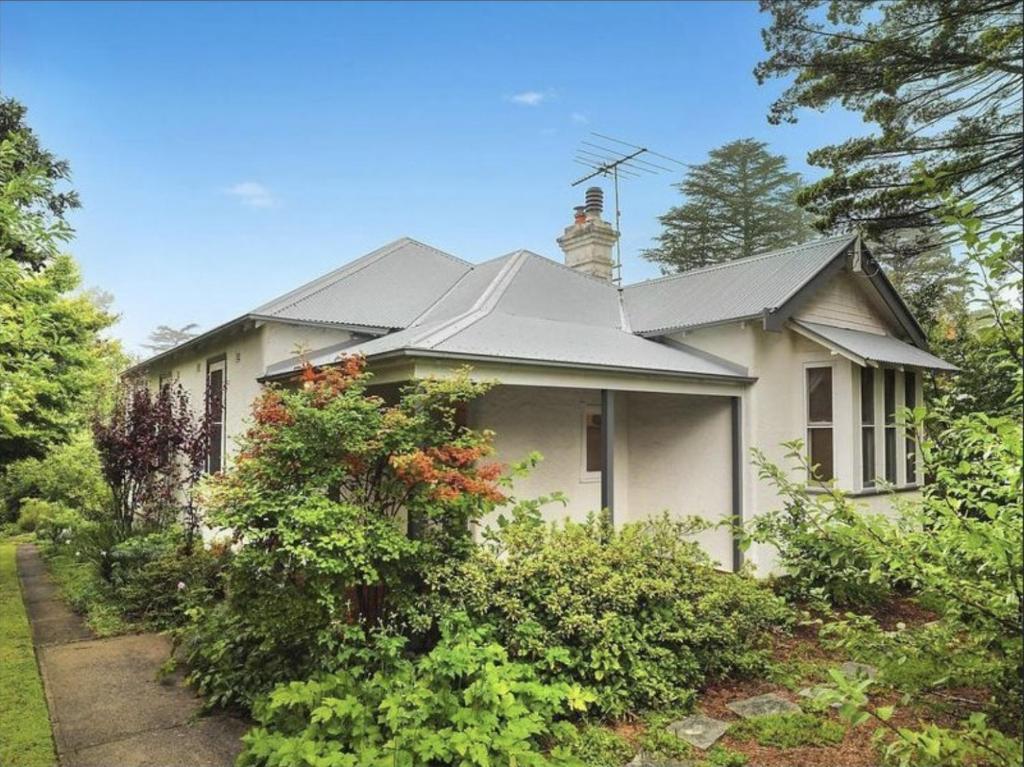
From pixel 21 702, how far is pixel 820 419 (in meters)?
10.4

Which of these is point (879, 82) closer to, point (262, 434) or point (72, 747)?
point (262, 434)

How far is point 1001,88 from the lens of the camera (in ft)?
32.1

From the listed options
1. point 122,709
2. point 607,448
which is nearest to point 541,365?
point 607,448

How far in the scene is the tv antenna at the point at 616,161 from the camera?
15.7 metres

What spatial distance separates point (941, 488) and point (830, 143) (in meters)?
9.98

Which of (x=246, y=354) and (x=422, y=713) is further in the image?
(x=246, y=354)

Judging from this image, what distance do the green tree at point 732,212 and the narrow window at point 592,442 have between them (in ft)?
87.7

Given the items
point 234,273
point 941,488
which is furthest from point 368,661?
point 234,273

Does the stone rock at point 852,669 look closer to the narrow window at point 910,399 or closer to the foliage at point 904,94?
the narrow window at point 910,399

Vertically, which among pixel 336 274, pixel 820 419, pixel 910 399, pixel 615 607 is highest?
pixel 336 274

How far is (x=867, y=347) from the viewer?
9.69m

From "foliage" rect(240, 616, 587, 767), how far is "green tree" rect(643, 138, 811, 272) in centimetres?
3303

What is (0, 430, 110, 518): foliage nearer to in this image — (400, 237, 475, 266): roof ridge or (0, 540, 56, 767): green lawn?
(0, 540, 56, 767): green lawn

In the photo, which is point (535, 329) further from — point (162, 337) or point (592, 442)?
point (162, 337)
